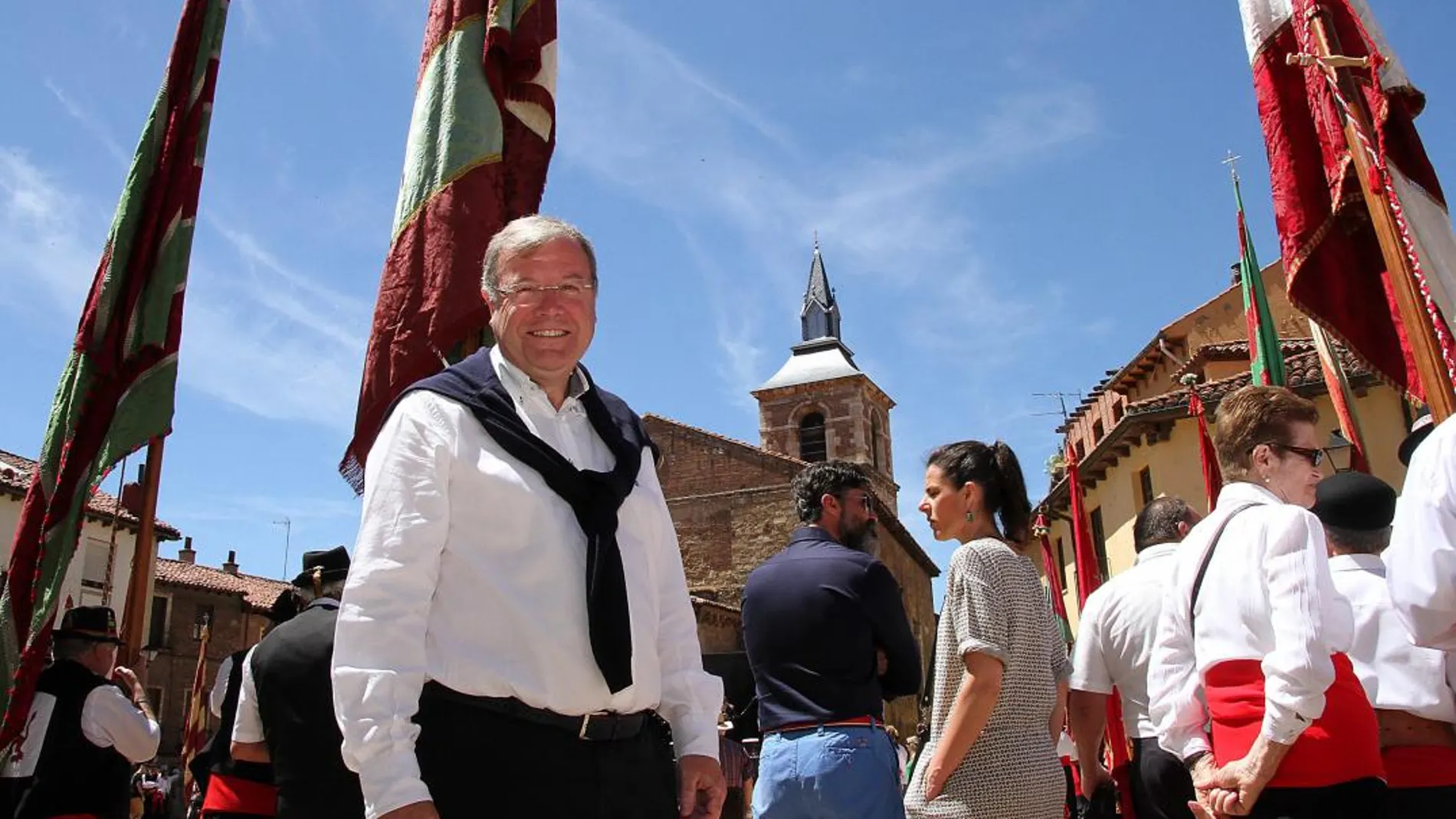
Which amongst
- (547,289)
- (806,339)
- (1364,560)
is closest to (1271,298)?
(1364,560)

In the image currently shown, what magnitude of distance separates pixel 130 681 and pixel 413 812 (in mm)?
3388

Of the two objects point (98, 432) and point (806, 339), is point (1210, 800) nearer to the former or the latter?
point (98, 432)

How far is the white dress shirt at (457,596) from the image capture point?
6.24 ft

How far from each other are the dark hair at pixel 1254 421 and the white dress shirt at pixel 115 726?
404 centimetres

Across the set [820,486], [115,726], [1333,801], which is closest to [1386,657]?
[1333,801]

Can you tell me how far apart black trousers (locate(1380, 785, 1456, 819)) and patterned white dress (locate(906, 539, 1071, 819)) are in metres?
0.88

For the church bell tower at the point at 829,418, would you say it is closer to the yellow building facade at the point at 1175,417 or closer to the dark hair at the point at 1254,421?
the yellow building facade at the point at 1175,417

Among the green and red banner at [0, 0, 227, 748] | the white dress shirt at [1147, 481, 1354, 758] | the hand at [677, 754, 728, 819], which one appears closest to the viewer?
the hand at [677, 754, 728, 819]

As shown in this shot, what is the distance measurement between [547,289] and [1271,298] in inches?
1086

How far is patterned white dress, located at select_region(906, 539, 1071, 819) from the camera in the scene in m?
3.34

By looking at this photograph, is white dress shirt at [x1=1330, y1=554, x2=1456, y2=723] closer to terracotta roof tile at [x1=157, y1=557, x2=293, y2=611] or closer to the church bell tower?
terracotta roof tile at [x1=157, y1=557, x2=293, y2=611]

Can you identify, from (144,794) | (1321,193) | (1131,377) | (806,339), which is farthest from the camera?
(806,339)

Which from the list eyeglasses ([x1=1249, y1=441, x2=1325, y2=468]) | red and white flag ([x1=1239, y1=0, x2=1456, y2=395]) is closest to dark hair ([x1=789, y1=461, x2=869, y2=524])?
eyeglasses ([x1=1249, y1=441, x2=1325, y2=468])

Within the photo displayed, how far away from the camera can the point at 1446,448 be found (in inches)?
99.3
